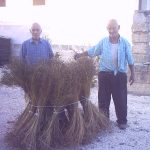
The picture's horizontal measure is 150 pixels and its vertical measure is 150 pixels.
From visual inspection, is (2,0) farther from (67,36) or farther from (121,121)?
(121,121)

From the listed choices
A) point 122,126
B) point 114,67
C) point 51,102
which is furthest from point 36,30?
point 122,126

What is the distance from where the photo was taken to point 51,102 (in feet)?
20.0

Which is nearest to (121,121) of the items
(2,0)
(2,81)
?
(2,81)

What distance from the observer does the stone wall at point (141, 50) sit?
9.91 meters

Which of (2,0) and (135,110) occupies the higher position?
(2,0)

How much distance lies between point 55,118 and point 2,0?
8.82 meters

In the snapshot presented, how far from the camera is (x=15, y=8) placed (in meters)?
13.8

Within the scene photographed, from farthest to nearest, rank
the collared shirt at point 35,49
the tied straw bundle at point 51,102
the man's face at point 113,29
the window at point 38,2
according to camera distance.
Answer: the window at point 38,2 < the collared shirt at point 35,49 < the man's face at point 113,29 < the tied straw bundle at point 51,102

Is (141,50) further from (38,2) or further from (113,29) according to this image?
→ (38,2)

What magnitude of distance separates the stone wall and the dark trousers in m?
2.82

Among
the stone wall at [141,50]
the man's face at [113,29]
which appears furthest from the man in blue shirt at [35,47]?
the stone wall at [141,50]

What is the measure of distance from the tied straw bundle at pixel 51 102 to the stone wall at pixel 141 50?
12.1 feet

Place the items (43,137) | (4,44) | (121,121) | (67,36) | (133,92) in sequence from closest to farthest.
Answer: (43,137) < (121,121) < (133,92) < (67,36) < (4,44)

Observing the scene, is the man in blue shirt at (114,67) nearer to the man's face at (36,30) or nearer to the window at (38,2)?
the man's face at (36,30)
